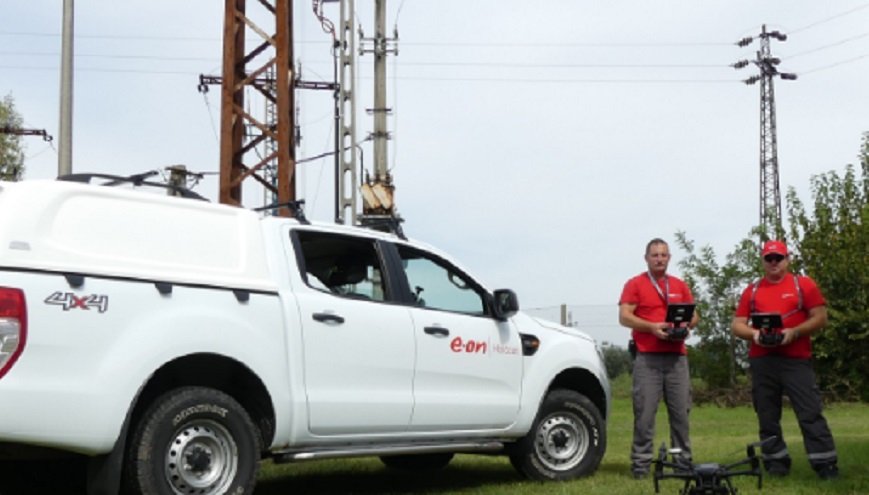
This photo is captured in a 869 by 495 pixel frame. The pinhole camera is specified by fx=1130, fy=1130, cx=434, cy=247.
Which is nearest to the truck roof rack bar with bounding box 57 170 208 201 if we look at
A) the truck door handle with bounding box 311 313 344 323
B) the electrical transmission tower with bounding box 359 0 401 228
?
the truck door handle with bounding box 311 313 344 323

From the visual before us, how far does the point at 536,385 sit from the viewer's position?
887 centimetres

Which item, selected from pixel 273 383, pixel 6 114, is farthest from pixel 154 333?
pixel 6 114

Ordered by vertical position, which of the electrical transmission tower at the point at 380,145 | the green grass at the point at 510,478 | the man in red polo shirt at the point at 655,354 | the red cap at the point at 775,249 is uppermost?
the electrical transmission tower at the point at 380,145

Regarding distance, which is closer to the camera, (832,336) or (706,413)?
(706,413)

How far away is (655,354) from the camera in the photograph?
9.40m

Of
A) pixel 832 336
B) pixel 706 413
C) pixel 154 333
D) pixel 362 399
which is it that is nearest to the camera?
pixel 154 333

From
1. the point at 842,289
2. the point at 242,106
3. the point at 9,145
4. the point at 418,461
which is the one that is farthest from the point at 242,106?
the point at 9,145

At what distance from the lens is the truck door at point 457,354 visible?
8023 mm

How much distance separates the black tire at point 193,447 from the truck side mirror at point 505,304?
2.54 metres

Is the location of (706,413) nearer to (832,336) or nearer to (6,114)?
(832,336)

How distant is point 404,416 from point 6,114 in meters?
41.2

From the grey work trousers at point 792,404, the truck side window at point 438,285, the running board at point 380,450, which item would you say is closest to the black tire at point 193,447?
the running board at point 380,450

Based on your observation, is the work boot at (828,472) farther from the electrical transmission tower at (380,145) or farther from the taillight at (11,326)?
the electrical transmission tower at (380,145)

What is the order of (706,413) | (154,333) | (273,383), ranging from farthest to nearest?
(706,413)
(273,383)
(154,333)
